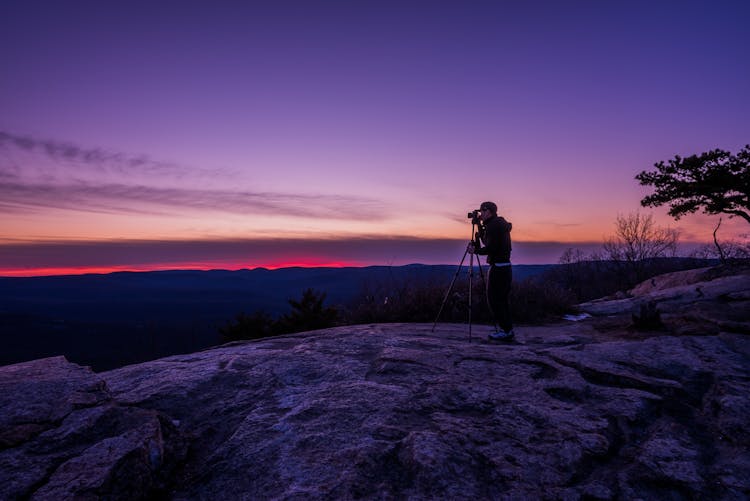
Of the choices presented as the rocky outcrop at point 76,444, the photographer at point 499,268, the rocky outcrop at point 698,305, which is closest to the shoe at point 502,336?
the photographer at point 499,268

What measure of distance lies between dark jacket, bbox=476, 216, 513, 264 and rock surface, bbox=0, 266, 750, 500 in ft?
7.81

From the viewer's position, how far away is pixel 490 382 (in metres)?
4.04

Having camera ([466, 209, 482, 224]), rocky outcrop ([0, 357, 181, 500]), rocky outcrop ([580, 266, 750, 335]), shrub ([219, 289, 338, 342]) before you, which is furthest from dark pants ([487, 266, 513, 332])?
shrub ([219, 289, 338, 342])

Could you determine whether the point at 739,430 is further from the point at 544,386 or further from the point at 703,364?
the point at 703,364

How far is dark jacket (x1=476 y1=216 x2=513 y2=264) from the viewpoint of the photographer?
22.5ft

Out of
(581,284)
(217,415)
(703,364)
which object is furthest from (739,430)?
(581,284)

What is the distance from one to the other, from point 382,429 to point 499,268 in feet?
15.2

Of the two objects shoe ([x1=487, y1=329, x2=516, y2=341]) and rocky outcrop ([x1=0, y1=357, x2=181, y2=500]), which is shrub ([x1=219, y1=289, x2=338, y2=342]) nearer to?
shoe ([x1=487, y1=329, x2=516, y2=341])

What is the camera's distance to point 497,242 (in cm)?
683

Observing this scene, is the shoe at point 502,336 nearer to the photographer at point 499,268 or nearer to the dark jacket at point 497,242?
the photographer at point 499,268

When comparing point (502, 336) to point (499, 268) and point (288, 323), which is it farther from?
point (288, 323)

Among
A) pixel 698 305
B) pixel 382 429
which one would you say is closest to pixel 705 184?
pixel 698 305

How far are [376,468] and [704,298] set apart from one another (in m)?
11.9

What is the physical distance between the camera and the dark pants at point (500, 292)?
270 inches
